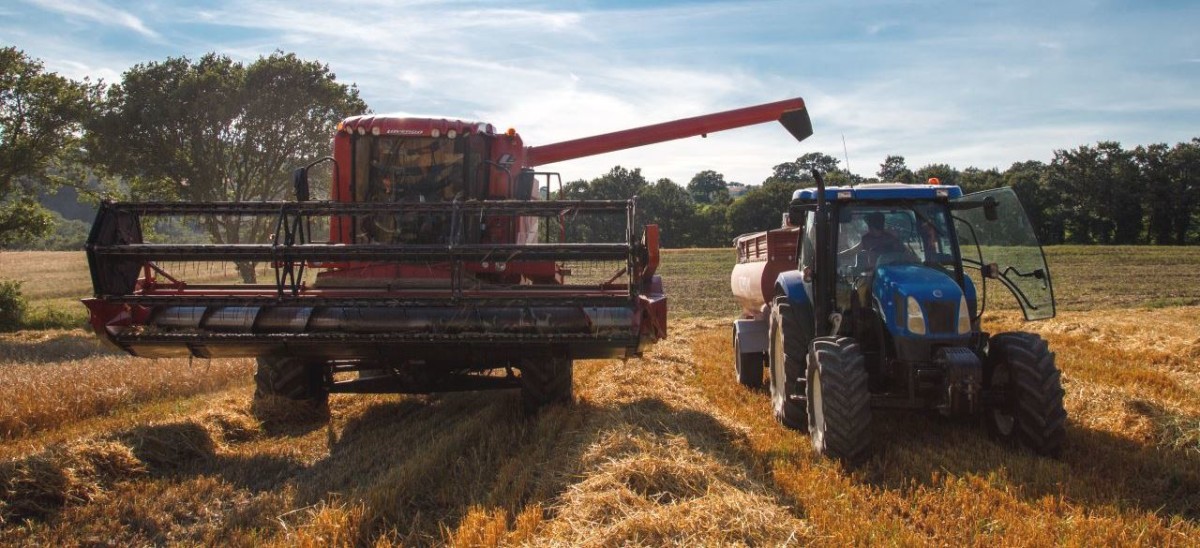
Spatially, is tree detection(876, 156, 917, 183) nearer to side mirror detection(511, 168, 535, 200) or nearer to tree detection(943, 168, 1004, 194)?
tree detection(943, 168, 1004, 194)

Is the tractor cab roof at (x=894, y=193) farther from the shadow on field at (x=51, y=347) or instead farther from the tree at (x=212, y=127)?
the tree at (x=212, y=127)

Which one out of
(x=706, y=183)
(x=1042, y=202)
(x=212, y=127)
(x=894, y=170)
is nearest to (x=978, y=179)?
(x=1042, y=202)

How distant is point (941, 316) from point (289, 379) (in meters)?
5.16

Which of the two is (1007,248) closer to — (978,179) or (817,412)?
(817,412)

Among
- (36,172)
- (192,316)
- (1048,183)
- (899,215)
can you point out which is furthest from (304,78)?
(1048,183)

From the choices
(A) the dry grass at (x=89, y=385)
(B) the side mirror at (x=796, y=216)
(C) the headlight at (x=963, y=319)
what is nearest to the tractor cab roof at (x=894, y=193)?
(B) the side mirror at (x=796, y=216)

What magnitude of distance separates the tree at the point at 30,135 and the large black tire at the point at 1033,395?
19693 millimetres

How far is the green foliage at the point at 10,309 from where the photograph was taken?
703 inches

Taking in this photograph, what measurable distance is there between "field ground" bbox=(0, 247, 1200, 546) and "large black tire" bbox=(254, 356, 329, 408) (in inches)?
8.6

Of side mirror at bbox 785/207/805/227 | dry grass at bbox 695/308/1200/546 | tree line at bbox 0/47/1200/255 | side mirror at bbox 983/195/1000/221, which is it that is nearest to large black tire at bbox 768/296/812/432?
dry grass at bbox 695/308/1200/546

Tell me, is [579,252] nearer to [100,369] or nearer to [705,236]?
[100,369]

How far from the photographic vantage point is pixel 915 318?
5055mm

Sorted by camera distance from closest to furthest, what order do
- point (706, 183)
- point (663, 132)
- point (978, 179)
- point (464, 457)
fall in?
point (464, 457), point (663, 132), point (978, 179), point (706, 183)

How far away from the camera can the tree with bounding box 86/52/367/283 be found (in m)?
18.7
